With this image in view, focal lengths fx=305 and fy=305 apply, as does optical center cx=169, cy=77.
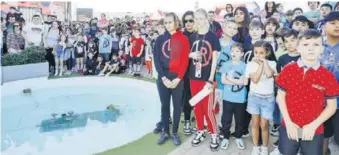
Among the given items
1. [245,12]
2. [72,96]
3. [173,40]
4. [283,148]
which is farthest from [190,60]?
[72,96]

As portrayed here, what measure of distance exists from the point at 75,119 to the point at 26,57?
134 inches

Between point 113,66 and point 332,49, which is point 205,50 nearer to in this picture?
point 332,49

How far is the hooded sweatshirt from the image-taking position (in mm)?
3492

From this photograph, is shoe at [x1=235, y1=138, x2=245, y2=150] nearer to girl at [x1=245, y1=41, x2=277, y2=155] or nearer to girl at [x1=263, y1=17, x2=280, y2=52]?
girl at [x1=245, y1=41, x2=277, y2=155]

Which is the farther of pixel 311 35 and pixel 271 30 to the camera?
pixel 271 30

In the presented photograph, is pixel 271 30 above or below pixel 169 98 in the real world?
above

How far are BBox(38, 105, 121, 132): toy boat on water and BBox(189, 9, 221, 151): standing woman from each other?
2.78 metres

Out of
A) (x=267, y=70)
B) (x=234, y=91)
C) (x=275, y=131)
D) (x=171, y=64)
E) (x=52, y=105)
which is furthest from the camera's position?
(x=52, y=105)

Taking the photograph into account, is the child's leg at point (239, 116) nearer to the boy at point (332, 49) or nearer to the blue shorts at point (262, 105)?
the blue shorts at point (262, 105)

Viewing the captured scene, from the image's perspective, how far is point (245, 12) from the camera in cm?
388

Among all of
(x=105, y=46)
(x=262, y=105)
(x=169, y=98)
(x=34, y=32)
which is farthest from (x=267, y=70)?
(x=34, y=32)

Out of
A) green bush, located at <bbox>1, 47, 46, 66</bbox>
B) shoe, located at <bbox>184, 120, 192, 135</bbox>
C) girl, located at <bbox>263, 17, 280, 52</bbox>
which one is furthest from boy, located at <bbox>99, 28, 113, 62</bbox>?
girl, located at <bbox>263, 17, 280, 52</bbox>

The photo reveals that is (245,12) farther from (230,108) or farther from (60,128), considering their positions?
(60,128)

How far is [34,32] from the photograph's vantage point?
8.75 meters
